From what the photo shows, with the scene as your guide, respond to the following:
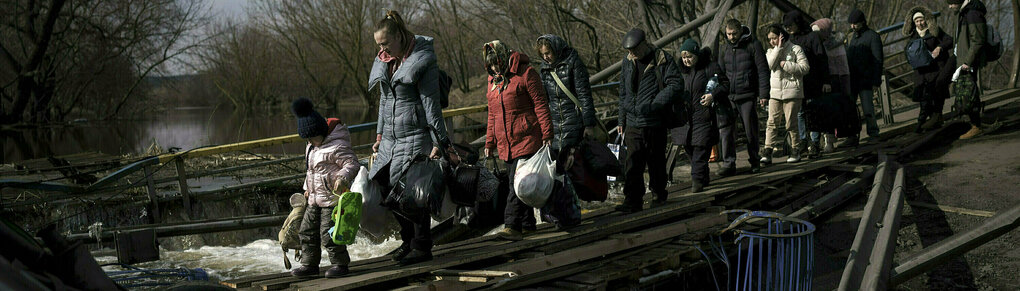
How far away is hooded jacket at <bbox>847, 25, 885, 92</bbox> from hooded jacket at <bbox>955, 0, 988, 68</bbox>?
3.75 ft

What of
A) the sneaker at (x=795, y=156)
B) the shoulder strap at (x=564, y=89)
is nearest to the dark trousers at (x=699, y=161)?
the sneaker at (x=795, y=156)

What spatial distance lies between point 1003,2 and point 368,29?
98.1ft

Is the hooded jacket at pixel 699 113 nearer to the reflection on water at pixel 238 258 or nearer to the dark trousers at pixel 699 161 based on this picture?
the dark trousers at pixel 699 161

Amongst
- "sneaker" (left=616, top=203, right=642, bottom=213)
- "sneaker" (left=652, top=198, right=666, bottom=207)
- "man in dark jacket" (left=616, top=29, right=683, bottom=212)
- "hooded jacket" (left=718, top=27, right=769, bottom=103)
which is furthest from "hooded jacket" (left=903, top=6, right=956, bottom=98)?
"sneaker" (left=616, top=203, right=642, bottom=213)

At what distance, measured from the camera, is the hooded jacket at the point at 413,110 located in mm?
4824

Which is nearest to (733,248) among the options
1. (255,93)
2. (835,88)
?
(835,88)

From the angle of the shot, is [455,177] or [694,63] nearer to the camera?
[455,177]

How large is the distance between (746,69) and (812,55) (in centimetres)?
115

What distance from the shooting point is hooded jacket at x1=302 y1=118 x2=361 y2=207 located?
15.6 feet

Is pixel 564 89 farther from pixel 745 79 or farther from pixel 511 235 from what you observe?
pixel 745 79

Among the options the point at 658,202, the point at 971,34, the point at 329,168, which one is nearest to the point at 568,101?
the point at 658,202

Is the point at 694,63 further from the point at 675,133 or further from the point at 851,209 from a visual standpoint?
the point at 851,209

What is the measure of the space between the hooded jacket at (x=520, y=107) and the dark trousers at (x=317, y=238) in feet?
4.80

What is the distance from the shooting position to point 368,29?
1735 inches
